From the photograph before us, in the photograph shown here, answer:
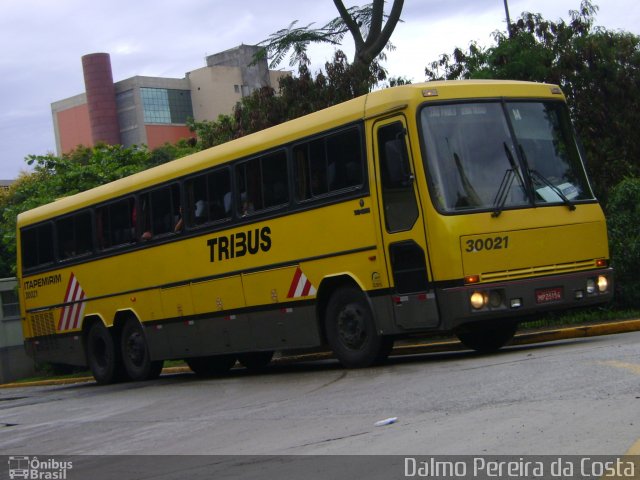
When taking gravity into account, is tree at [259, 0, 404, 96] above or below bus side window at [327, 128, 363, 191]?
above

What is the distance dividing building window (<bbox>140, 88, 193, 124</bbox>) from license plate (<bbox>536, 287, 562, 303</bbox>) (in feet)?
347

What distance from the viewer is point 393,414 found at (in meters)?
9.52

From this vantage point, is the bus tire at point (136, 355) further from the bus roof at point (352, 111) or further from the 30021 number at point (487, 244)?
the 30021 number at point (487, 244)

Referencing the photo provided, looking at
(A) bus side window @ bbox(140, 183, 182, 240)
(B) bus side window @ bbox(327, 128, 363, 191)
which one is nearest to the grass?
(B) bus side window @ bbox(327, 128, 363, 191)

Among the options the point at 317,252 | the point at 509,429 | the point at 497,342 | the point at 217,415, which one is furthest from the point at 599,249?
the point at 509,429

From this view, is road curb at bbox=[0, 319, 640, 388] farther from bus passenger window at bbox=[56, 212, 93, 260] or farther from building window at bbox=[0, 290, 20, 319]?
building window at bbox=[0, 290, 20, 319]

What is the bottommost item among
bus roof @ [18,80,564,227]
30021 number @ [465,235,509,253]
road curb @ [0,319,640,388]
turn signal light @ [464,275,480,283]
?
road curb @ [0,319,640,388]

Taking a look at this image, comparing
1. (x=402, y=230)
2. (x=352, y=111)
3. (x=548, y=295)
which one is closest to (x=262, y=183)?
(x=352, y=111)

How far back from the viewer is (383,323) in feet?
44.2

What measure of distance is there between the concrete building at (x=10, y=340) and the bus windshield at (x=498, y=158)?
3349cm

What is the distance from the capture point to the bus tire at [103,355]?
19.7 m

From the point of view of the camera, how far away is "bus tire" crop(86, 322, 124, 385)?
19656 millimetres

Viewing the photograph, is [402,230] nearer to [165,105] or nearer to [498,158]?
[498,158]

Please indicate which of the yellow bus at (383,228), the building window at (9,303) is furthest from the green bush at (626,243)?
the building window at (9,303)
